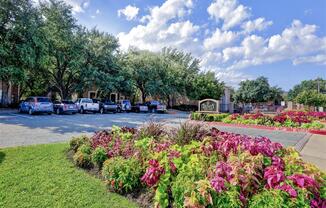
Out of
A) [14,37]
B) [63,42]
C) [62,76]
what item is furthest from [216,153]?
[62,76]

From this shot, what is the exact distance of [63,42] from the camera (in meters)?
26.4

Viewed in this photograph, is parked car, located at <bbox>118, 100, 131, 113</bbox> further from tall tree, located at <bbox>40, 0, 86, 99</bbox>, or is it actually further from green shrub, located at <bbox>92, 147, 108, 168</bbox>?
green shrub, located at <bbox>92, 147, 108, 168</bbox>

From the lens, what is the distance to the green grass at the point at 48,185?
3.98 meters

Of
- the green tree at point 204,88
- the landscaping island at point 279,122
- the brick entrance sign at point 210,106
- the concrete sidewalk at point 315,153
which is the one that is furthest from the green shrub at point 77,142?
the green tree at point 204,88

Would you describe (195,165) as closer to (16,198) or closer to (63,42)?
(16,198)

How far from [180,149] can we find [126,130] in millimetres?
3109

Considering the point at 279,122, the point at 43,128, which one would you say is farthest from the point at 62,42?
the point at 279,122

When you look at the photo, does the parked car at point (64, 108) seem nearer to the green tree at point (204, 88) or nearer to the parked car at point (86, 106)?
the parked car at point (86, 106)

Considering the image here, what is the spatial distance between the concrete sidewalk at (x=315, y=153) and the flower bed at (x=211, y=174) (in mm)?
2979

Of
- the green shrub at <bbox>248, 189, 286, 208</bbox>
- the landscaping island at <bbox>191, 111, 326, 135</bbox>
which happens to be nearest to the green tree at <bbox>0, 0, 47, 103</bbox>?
the landscaping island at <bbox>191, 111, 326, 135</bbox>

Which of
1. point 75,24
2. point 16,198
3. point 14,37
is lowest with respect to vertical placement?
point 16,198

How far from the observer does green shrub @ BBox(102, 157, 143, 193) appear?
14.4 feet

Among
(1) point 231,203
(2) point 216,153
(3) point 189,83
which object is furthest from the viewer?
(3) point 189,83

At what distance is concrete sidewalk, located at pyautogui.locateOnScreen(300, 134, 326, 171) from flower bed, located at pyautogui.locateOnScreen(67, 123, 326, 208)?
2.98 m
